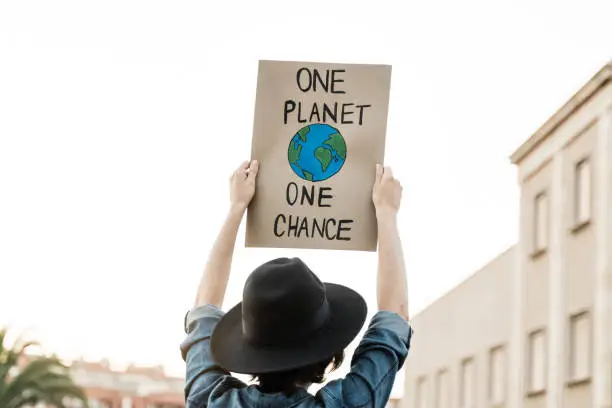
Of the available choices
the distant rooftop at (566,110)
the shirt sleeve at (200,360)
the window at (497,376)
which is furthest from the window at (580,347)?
the shirt sleeve at (200,360)

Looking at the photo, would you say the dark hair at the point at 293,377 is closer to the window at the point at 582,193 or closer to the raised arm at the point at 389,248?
the raised arm at the point at 389,248

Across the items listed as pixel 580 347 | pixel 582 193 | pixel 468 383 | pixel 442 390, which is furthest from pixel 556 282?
pixel 442 390

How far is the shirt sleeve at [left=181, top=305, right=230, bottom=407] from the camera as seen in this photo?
12.4 feet

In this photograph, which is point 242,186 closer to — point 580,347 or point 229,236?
point 229,236

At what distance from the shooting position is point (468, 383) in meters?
43.7

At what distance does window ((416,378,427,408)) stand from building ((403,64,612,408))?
839 cm

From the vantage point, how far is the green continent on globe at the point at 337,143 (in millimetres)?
4430

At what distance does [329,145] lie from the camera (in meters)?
4.46

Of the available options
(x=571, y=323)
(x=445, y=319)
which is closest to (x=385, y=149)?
(x=571, y=323)

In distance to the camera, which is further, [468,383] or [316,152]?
[468,383]

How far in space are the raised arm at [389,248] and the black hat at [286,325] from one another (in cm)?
19

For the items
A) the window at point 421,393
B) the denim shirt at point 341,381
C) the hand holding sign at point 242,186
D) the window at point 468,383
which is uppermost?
the window at point 421,393

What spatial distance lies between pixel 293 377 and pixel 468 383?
40.6 metres

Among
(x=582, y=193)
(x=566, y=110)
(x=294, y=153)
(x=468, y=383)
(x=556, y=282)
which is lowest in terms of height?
(x=294, y=153)
